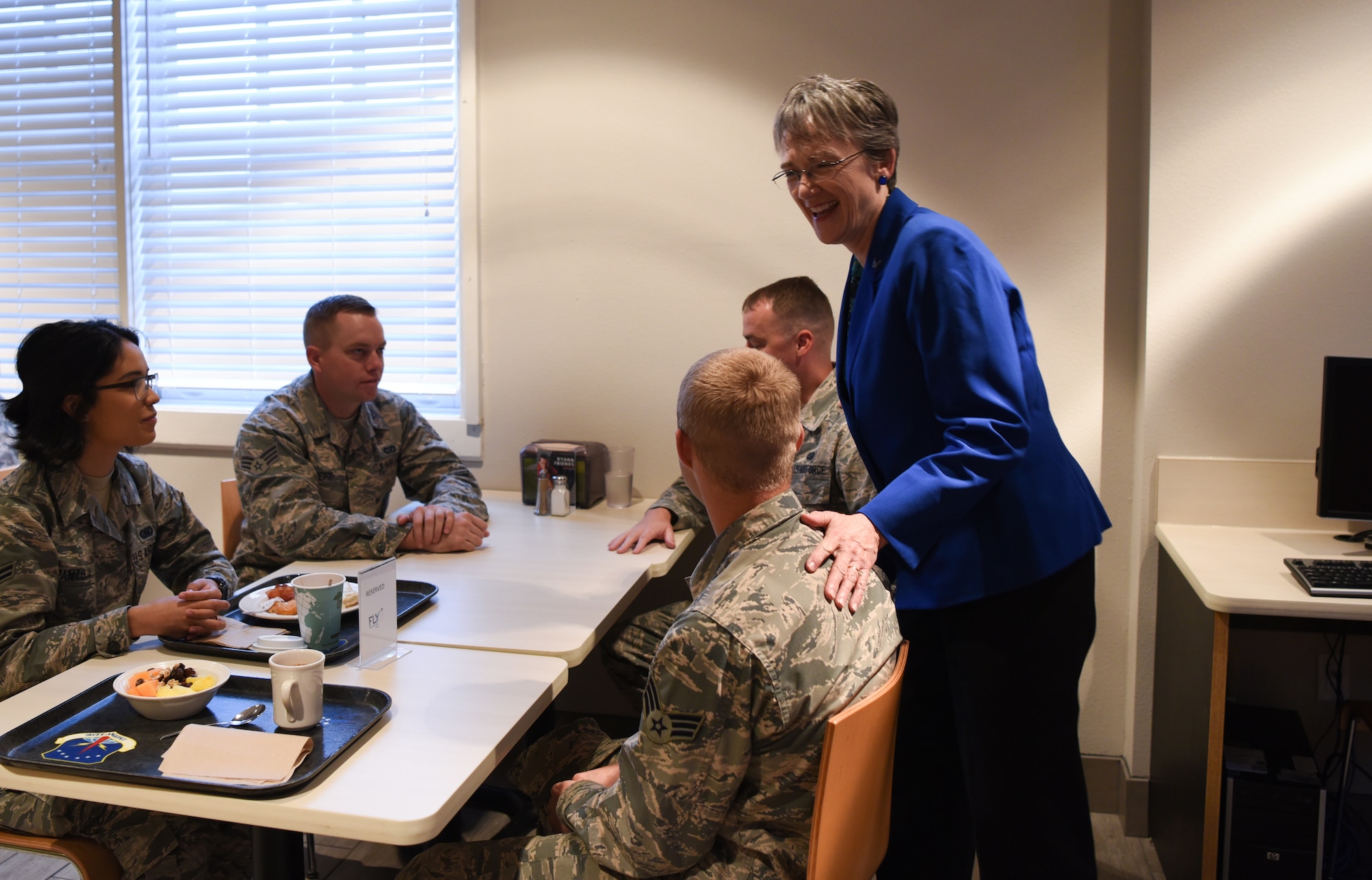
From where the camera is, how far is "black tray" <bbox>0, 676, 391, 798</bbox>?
1.24m

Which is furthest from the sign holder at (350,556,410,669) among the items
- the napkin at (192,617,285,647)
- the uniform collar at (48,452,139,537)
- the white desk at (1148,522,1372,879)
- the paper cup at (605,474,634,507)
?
the white desk at (1148,522,1372,879)

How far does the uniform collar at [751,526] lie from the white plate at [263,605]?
0.81 metres

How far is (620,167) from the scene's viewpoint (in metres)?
3.16

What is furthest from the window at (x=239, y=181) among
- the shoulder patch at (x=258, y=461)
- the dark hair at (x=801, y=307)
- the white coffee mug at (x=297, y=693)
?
the white coffee mug at (x=297, y=693)

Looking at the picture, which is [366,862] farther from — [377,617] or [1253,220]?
[1253,220]

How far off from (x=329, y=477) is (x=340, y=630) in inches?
39.7

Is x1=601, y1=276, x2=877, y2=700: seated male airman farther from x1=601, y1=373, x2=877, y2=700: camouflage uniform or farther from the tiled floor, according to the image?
the tiled floor

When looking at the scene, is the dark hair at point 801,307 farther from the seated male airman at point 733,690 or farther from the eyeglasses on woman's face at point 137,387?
the eyeglasses on woman's face at point 137,387

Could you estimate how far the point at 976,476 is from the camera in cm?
147

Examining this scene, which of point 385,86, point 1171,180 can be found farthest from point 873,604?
point 385,86

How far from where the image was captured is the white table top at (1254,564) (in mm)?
1944

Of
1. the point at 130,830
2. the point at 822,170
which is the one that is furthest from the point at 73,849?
the point at 822,170

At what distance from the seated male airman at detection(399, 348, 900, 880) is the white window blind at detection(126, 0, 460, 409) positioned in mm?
2164

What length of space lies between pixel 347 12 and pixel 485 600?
2331mm
